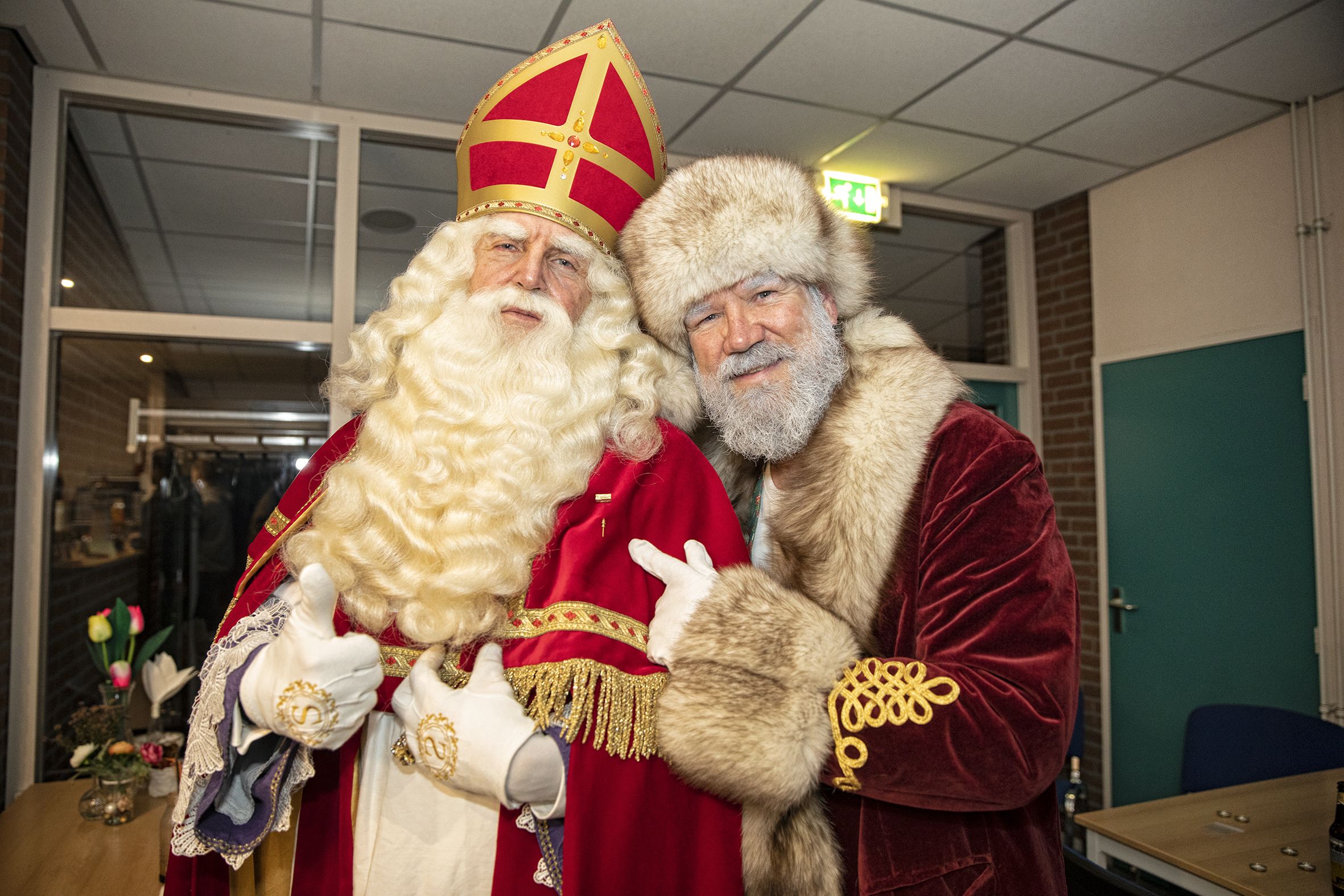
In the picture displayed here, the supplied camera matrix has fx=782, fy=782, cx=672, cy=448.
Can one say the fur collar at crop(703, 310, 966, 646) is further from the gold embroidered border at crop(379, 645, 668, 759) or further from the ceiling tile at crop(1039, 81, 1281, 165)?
the ceiling tile at crop(1039, 81, 1281, 165)

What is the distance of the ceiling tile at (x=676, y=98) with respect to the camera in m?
3.58

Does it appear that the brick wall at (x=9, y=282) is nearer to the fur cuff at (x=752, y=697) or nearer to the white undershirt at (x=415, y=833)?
the white undershirt at (x=415, y=833)

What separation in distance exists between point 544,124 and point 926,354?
0.96 meters

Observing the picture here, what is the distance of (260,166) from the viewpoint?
3.89 meters

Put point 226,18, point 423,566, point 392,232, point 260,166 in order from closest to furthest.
A: point 423,566 < point 226,18 < point 260,166 < point 392,232

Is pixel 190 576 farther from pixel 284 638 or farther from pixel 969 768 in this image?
pixel 969 768

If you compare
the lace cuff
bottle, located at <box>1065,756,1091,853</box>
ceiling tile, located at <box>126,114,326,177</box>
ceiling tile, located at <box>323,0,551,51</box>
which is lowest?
bottle, located at <box>1065,756,1091,853</box>

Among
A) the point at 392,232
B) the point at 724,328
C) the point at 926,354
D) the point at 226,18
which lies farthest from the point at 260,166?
A: the point at 926,354

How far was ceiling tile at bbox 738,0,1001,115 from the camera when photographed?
3.07 metres

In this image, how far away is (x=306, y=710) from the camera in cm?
106

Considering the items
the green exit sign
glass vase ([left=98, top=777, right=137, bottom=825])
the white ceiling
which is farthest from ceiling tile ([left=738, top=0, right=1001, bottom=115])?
glass vase ([left=98, top=777, right=137, bottom=825])

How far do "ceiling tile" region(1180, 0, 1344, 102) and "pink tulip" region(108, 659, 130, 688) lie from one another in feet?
15.8

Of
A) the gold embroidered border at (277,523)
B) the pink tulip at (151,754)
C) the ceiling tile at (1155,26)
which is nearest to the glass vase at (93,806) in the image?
the pink tulip at (151,754)

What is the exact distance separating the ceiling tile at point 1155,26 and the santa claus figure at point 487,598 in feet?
7.60
